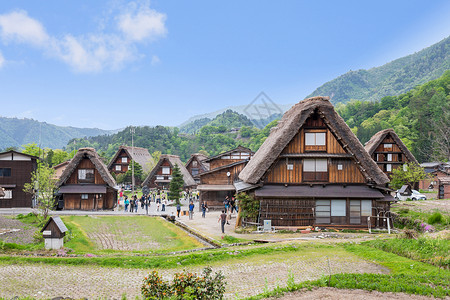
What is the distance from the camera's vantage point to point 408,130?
2768 inches

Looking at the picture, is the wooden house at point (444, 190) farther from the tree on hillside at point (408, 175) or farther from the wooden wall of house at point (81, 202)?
the wooden wall of house at point (81, 202)

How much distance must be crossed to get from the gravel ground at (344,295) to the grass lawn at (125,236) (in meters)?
9.30

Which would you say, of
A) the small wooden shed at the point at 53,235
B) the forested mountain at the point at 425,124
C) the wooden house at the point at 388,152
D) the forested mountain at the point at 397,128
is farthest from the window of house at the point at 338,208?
the forested mountain at the point at 397,128

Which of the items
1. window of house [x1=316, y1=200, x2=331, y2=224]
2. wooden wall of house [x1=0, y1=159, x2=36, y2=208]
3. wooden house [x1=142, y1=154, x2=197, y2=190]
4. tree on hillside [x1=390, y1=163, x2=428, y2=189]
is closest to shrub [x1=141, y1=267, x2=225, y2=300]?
window of house [x1=316, y1=200, x2=331, y2=224]

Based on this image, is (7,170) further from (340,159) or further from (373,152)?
(373,152)

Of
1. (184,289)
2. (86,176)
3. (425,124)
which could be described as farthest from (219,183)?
(425,124)

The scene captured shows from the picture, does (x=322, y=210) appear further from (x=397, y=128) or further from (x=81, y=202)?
(x=397, y=128)

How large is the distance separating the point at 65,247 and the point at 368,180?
1911 cm

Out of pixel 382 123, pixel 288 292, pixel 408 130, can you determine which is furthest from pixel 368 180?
pixel 382 123

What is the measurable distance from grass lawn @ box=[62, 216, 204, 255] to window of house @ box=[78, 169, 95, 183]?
24.3 feet

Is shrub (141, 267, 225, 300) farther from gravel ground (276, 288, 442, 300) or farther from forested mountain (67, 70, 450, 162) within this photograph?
forested mountain (67, 70, 450, 162)

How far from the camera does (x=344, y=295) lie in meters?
8.89

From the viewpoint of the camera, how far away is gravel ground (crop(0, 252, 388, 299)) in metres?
10.1

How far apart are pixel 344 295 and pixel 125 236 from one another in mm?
16601
